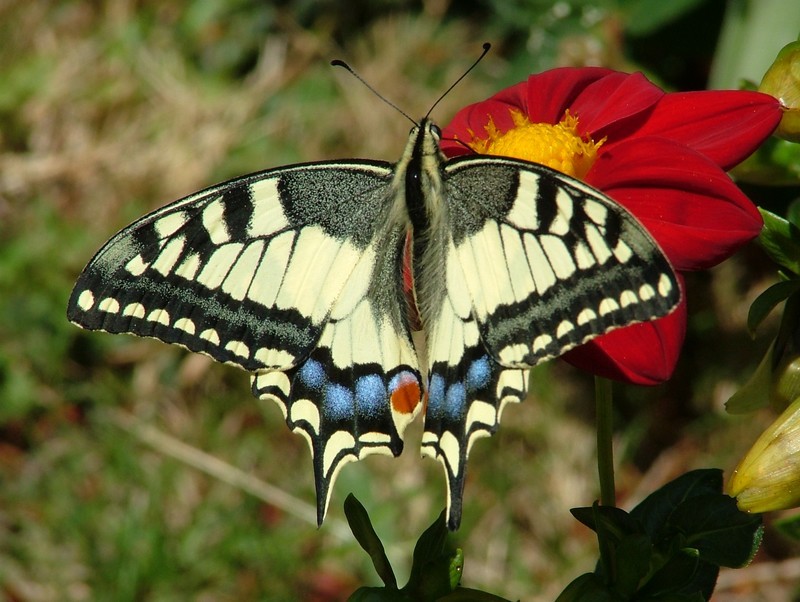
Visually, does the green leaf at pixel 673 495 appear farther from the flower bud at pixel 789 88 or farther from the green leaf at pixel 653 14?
the green leaf at pixel 653 14

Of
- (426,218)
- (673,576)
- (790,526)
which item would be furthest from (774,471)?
(426,218)

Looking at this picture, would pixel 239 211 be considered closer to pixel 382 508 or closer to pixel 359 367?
pixel 359 367

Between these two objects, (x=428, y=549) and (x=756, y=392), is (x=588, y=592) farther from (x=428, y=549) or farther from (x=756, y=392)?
(x=756, y=392)

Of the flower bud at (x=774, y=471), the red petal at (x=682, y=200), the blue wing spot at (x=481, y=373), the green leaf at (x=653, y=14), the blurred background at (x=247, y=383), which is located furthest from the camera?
the green leaf at (x=653, y=14)

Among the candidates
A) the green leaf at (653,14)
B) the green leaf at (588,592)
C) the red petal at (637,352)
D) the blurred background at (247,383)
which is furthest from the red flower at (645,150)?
the green leaf at (653,14)

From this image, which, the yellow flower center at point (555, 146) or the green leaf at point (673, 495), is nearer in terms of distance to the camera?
the green leaf at point (673, 495)

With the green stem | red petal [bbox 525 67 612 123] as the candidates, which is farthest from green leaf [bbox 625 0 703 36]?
the green stem

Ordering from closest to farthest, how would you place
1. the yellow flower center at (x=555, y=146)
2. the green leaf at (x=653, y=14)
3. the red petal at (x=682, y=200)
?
the red petal at (x=682, y=200) < the yellow flower center at (x=555, y=146) < the green leaf at (x=653, y=14)
